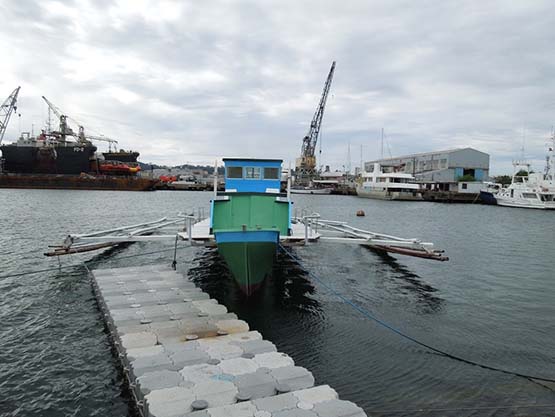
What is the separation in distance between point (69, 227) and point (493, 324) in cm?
4136

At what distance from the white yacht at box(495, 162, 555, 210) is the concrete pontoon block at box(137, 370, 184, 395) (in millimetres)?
102707

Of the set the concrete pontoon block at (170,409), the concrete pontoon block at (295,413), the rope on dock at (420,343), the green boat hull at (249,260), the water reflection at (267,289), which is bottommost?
the rope on dock at (420,343)

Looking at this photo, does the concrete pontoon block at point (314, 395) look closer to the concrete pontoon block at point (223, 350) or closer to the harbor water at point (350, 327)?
the harbor water at point (350, 327)

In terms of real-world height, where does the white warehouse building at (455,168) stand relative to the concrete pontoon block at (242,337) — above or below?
above

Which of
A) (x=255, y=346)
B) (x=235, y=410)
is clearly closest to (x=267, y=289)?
(x=255, y=346)

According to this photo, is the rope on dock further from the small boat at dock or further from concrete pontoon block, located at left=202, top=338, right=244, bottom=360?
concrete pontoon block, located at left=202, top=338, right=244, bottom=360

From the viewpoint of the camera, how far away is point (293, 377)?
9547mm

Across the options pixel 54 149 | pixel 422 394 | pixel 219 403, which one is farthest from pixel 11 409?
pixel 54 149

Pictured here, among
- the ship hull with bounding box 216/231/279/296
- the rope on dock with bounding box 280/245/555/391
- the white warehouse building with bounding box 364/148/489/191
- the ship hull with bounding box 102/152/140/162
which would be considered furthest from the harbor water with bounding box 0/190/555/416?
the ship hull with bounding box 102/152/140/162

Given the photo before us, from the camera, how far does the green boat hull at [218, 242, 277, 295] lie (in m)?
17.8

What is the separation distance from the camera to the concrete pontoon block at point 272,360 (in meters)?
10.2

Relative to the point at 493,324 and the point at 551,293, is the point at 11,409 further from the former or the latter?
the point at 551,293

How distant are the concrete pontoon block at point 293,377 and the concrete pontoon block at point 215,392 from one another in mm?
1135

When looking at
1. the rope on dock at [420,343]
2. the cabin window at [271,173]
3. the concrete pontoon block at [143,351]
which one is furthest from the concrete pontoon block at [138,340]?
the cabin window at [271,173]
